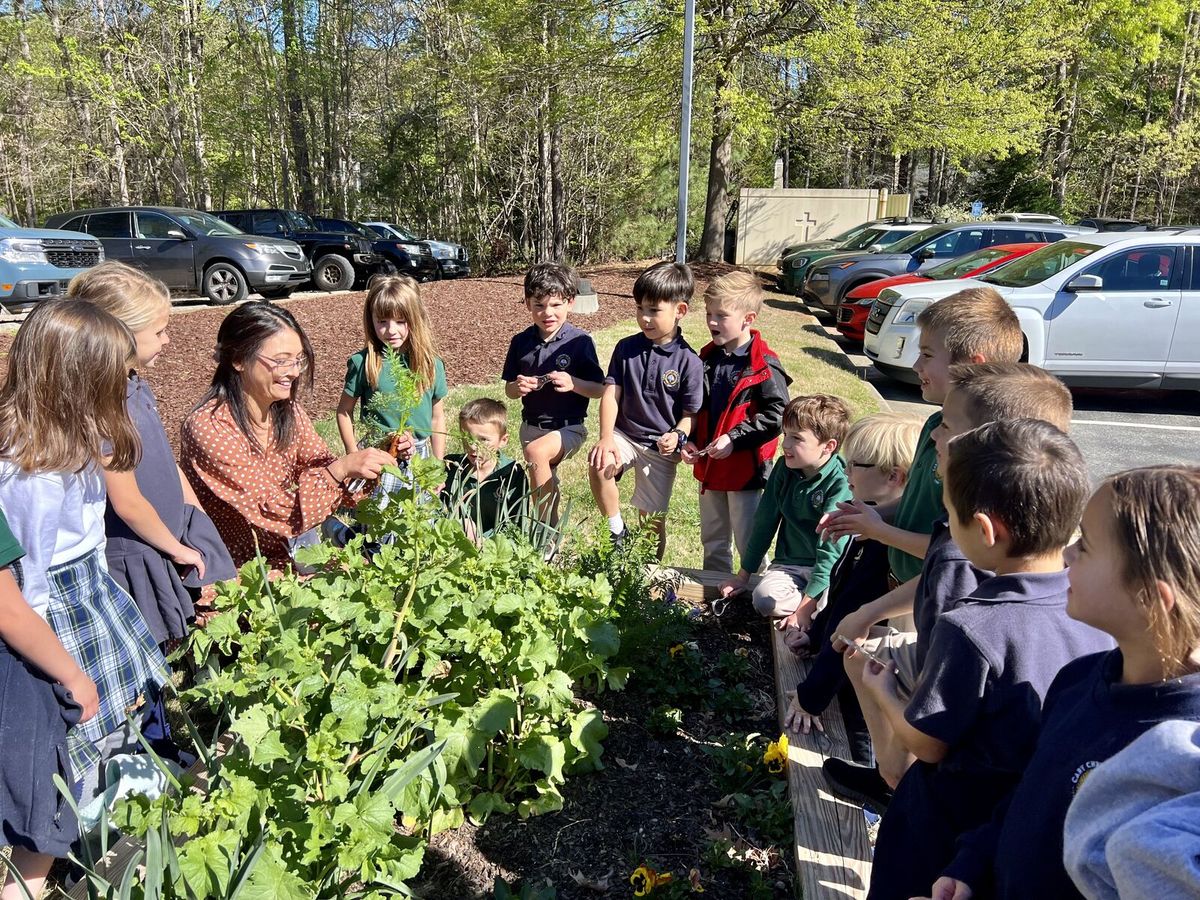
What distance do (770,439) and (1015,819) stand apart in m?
2.41

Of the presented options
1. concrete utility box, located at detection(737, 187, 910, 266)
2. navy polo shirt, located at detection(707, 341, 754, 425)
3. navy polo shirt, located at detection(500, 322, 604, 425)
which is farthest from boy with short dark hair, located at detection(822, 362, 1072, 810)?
concrete utility box, located at detection(737, 187, 910, 266)

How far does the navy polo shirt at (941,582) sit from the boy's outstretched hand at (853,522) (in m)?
0.39

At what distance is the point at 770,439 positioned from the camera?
363 centimetres

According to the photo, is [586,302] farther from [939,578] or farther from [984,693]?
[984,693]

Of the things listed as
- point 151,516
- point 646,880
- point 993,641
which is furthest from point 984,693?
point 151,516

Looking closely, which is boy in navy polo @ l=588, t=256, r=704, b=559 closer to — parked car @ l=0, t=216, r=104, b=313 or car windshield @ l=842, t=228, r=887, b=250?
parked car @ l=0, t=216, r=104, b=313

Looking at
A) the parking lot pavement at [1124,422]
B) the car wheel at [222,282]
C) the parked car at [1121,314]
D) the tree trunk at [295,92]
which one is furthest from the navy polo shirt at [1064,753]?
the tree trunk at [295,92]

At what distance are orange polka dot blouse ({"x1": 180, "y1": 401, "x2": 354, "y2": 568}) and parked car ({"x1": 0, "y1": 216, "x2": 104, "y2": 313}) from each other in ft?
35.0

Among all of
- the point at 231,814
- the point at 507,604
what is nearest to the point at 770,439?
the point at 507,604

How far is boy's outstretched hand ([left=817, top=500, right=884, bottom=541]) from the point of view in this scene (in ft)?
7.57

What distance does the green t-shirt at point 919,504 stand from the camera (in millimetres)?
2328

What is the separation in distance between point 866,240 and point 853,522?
51.2 ft

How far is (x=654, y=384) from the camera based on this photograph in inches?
153

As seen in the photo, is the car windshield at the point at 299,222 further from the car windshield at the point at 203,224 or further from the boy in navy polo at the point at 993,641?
the boy in navy polo at the point at 993,641
